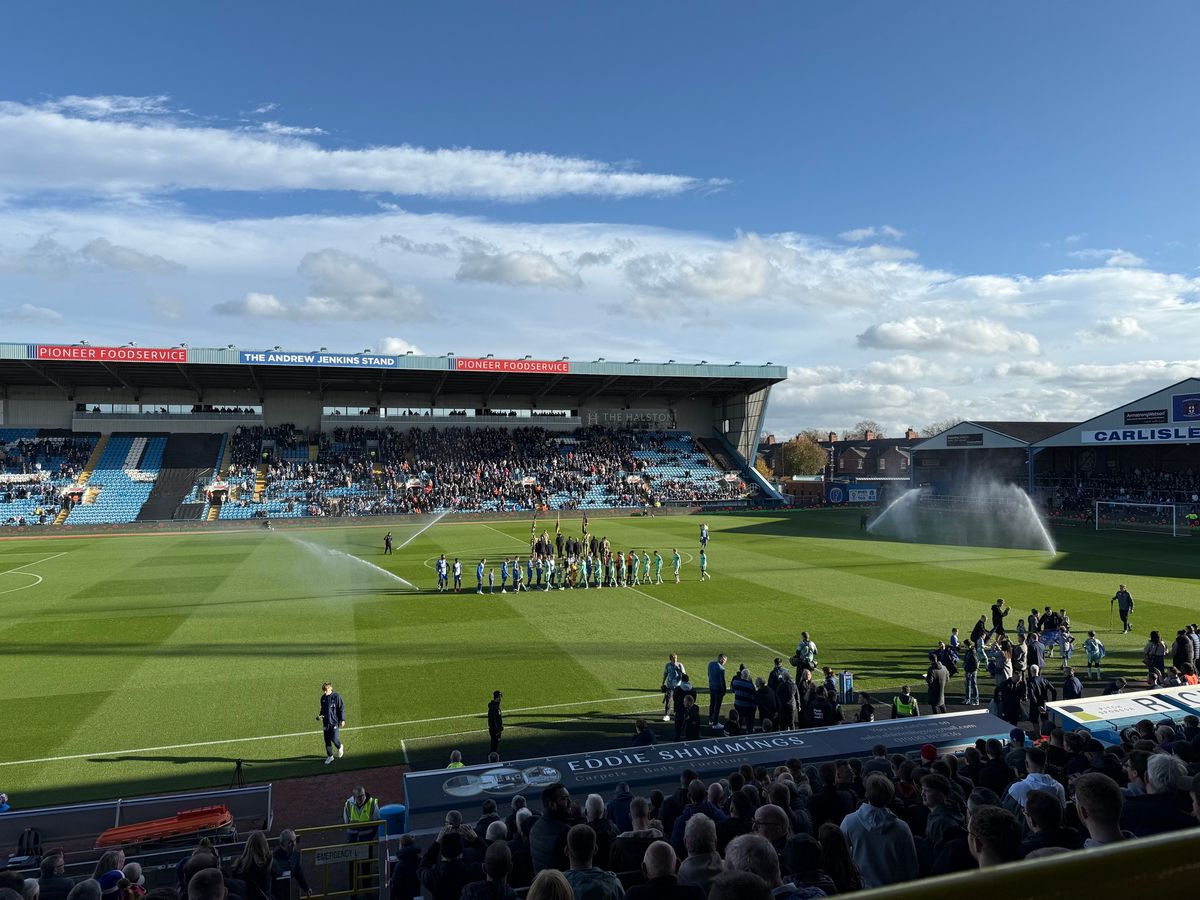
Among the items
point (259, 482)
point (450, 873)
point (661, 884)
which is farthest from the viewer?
point (259, 482)

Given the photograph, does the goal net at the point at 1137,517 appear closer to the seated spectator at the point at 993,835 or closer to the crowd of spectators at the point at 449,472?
the crowd of spectators at the point at 449,472

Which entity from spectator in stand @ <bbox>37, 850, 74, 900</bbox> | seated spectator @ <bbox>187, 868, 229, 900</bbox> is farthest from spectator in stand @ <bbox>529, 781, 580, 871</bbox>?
spectator in stand @ <bbox>37, 850, 74, 900</bbox>

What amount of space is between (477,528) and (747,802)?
44.8 meters

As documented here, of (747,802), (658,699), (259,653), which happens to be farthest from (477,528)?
(747,802)

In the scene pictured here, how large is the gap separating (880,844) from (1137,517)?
54024mm

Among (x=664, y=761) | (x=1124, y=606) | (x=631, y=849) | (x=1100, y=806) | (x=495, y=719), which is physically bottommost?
(x=495, y=719)

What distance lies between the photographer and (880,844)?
5238 mm

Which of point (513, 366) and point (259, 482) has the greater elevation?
point (513, 366)

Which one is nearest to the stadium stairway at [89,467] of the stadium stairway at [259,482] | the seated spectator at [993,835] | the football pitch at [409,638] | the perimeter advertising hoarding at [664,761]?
the stadium stairway at [259,482]

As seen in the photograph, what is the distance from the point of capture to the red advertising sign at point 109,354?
52.9m

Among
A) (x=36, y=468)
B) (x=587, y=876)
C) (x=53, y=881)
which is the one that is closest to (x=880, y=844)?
(x=587, y=876)

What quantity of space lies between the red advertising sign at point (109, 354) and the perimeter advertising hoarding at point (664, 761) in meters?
52.4

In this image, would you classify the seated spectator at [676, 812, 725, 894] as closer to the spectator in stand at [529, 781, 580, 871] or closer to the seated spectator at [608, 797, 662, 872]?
the seated spectator at [608, 797, 662, 872]

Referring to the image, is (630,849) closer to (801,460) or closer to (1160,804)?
(1160,804)
